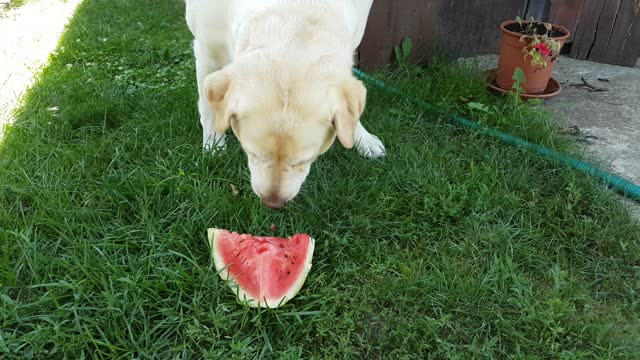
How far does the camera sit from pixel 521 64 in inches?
155

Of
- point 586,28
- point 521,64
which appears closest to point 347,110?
point 521,64

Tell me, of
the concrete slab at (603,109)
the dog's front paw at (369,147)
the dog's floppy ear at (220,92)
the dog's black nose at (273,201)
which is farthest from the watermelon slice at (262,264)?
the concrete slab at (603,109)

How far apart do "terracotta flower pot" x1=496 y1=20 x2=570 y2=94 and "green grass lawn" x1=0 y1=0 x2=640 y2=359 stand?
0.37m

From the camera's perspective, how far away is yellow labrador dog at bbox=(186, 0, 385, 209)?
2.12 meters

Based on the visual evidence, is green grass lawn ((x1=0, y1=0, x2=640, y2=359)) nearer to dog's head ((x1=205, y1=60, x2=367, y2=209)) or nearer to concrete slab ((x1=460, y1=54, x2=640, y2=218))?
concrete slab ((x1=460, y1=54, x2=640, y2=218))

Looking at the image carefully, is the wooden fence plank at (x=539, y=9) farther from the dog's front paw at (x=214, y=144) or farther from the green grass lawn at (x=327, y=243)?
the dog's front paw at (x=214, y=144)

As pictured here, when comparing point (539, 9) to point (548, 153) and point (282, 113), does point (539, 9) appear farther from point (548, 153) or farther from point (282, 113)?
point (282, 113)

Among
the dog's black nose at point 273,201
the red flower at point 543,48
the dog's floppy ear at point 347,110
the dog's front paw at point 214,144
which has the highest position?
the dog's floppy ear at point 347,110

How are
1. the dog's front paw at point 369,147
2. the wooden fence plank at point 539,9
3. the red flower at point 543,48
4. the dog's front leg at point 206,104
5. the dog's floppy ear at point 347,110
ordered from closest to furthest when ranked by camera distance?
the dog's floppy ear at point 347,110 < the dog's front leg at point 206,104 < the dog's front paw at point 369,147 < the red flower at point 543,48 < the wooden fence plank at point 539,9

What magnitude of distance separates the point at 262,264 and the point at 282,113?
70cm

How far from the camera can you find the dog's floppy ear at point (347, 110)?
221 cm

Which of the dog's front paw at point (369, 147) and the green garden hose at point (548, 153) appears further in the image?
the dog's front paw at point (369, 147)

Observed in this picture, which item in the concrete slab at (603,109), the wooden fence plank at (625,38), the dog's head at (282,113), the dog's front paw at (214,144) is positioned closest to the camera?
the dog's head at (282,113)

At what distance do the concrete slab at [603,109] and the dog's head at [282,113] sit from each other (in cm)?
198
